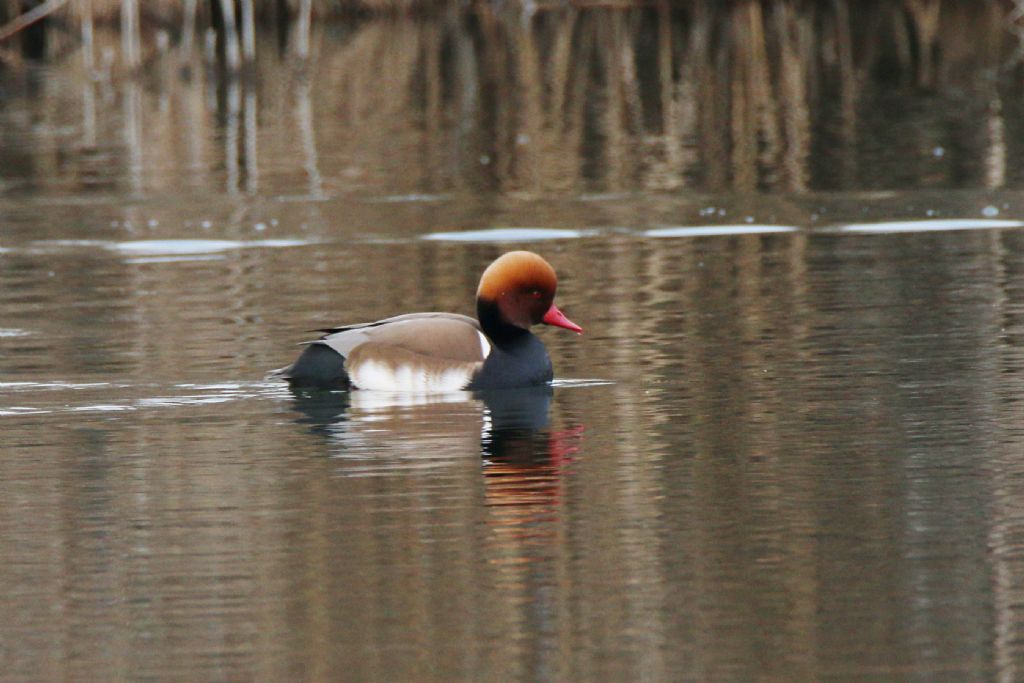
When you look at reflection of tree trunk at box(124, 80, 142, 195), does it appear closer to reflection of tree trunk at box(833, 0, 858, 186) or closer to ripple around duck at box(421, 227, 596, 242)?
ripple around duck at box(421, 227, 596, 242)

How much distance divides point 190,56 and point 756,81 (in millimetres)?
12316

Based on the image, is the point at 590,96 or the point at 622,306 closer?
the point at 622,306

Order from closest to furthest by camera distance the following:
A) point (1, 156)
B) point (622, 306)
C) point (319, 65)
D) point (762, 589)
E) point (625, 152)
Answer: point (762, 589) → point (622, 306) → point (625, 152) → point (1, 156) → point (319, 65)

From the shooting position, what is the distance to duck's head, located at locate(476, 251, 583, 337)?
1059cm

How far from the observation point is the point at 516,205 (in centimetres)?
1881

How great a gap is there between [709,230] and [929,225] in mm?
1622

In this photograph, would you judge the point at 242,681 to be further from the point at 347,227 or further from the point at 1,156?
the point at 1,156

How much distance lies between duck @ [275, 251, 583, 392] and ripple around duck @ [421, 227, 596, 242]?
19.8ft

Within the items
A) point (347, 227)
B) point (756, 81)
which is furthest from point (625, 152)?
point (756, 81)


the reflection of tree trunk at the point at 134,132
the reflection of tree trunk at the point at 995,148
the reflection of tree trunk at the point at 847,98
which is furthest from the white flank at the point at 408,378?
the reflection of tree trunk at the point at 134,132

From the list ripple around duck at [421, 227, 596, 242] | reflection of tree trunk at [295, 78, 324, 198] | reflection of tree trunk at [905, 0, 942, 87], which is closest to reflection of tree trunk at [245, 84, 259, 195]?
reflection of tree trunk at [295, 78, 324, 198]

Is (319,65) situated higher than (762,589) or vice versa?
(319,65)

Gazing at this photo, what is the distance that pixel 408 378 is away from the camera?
10430 millimetres

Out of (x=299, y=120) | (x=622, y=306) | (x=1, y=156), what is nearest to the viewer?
(x=622, y=306)
